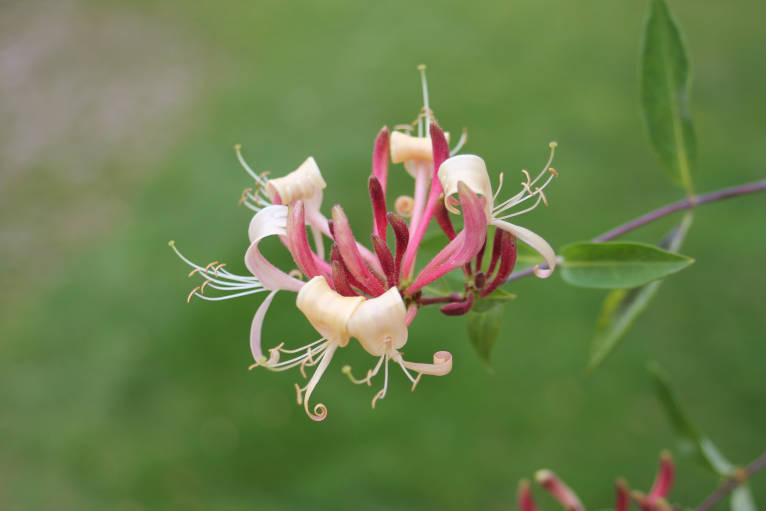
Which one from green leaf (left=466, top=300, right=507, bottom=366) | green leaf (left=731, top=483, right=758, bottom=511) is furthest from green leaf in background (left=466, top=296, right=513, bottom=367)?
green leaf (left=731, top=483, right=758, bottom=511)

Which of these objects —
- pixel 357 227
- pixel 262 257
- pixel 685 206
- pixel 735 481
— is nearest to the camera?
pixel 262 257

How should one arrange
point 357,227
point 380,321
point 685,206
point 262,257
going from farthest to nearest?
point 357,227, point 685,206, point 262,257, point 380,321

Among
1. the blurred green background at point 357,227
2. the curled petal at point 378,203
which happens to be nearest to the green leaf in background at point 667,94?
the curled petal at point 378,203

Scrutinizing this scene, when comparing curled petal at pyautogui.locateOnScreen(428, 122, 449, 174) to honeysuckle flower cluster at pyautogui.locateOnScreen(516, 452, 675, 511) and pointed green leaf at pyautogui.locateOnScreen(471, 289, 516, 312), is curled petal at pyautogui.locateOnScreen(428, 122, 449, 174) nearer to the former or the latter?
pointed green leaf at pyautogui.locateOnScreen(471, 289, 516, 312)

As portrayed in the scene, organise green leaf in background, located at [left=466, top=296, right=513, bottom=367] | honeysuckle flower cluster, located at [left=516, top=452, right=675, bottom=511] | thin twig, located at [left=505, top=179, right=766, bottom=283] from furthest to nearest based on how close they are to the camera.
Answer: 1. honeysuckle flower cluster, located at [left=516, top=452, right=675, bottom=511]
2. thin twig, located at [left=505, top=179, right=766, bottom=283]
3. green leaf in background, located at [left=466, top=296, right=513, bottom=367]

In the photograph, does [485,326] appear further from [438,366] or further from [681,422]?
[681,422]

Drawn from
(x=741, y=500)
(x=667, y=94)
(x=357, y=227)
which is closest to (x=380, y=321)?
(x=667, y=94)

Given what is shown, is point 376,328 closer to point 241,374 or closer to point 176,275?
point 241,374
